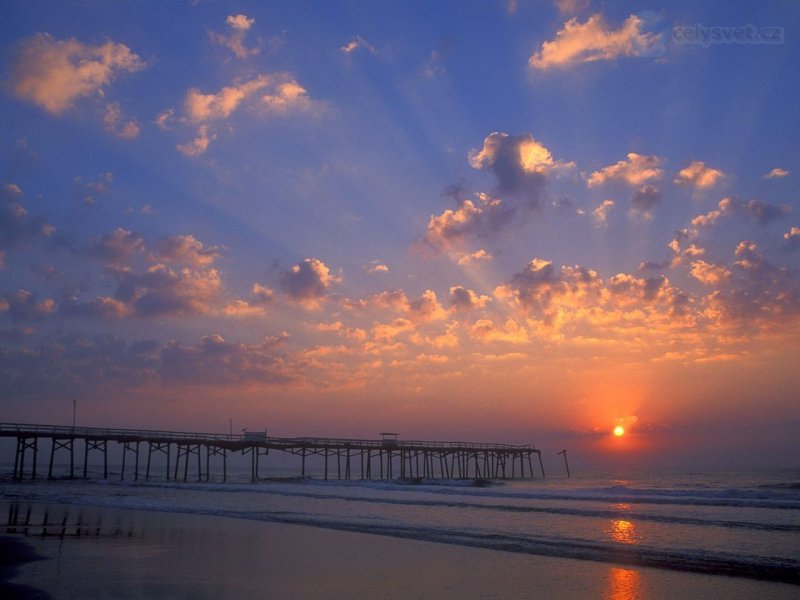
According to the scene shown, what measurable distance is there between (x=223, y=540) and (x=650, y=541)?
33.5 ft

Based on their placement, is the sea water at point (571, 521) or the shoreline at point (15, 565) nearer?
the shoreline at point (15, 565)

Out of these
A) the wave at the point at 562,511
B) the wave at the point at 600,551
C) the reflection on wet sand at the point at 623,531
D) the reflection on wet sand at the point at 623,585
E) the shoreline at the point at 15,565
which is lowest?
the wave at the point at 562,511

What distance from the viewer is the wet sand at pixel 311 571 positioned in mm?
9414

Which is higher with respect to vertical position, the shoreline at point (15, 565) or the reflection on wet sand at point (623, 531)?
the shoreline at point (15, 565)

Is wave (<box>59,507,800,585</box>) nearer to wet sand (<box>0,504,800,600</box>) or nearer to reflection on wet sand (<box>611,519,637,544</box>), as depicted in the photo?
wet sand (<box>0,504,800,600</box>)

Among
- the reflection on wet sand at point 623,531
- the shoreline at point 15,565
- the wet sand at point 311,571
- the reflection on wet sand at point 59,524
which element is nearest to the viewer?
the shoreline at point 15,565

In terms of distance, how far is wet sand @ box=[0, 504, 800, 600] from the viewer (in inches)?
371

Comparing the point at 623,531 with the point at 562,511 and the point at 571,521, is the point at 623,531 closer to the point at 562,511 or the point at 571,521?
the point at 571,521

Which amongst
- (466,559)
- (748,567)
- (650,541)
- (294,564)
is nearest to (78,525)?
(294,564)

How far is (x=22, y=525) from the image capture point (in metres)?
16.9

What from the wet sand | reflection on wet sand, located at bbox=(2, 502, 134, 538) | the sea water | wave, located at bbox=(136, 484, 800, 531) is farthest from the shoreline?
wave, located at bbox=(136, 484, 800, 531)

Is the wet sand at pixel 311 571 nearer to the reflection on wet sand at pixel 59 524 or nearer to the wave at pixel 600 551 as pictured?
the reflection on wet sand at pixel 59 524

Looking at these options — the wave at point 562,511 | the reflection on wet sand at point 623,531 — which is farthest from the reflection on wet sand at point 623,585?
the wave at point 562,511

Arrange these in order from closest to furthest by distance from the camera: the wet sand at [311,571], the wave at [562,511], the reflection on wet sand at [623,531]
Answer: the wet sand at [311,571] → the reflection on wet sand at [623,531] → the wave at [562,511]
